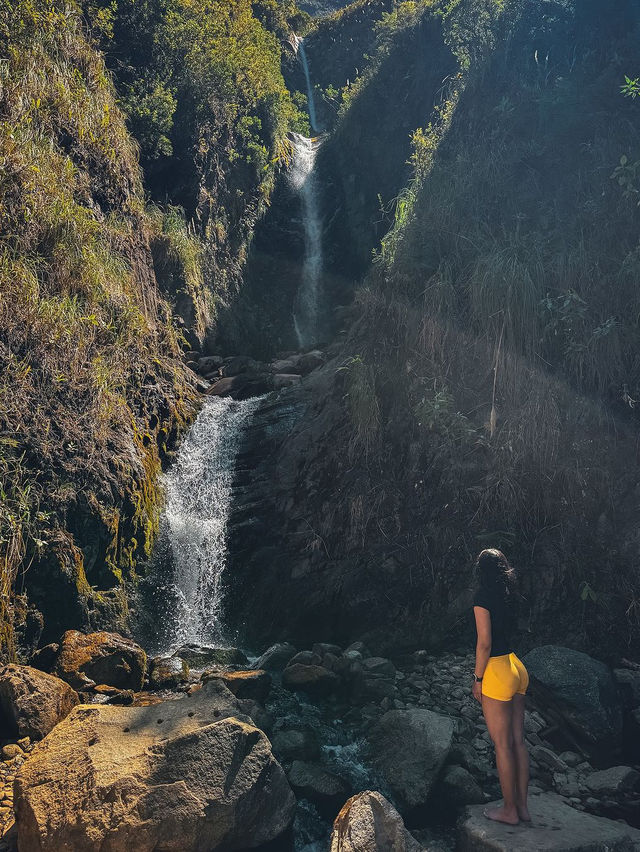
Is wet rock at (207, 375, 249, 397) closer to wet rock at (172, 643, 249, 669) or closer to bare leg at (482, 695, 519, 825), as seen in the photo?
wet rock at (172, 643, 249, 669)

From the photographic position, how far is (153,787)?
3.61m

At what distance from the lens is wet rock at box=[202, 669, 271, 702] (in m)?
5.67

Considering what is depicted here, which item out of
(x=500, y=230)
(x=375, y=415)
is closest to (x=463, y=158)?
(x=500, y=230)

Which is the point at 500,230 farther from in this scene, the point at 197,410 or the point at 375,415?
the point at 197,410

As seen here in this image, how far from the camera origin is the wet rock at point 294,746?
188 inches

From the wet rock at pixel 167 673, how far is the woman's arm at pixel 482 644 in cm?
339

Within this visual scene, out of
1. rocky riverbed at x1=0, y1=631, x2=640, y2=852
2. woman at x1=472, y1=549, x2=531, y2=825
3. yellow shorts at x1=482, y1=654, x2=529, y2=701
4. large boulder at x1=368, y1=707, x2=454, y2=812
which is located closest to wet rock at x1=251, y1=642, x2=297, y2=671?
rocky riverbed at x1=0, y1=631, x2=640, y2=852

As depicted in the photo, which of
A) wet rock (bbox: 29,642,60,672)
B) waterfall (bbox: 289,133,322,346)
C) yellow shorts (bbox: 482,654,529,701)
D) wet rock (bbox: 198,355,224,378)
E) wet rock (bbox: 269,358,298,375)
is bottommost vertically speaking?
wet rock (bbox: 29,642,60,672)

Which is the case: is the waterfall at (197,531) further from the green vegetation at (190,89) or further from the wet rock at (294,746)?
the green vegetation at (190,89)

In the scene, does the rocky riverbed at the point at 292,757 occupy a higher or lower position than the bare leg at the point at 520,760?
lower

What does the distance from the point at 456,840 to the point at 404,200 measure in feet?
30.3

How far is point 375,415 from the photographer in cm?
826

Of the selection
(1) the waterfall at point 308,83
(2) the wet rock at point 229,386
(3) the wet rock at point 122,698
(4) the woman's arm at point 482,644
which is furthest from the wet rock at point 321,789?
(1) the waterfall at point 308,83

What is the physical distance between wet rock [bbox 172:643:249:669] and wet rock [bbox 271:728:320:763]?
1808mm
